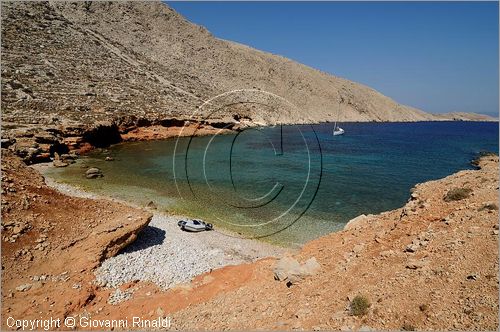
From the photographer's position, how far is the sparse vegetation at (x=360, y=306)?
28.7 ft

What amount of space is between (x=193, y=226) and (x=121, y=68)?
60403mm

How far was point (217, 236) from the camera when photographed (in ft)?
71.1

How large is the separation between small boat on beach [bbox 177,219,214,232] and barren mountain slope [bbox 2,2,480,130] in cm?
3566

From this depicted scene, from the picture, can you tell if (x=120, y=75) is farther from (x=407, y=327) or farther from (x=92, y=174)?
(x=407, y=327)

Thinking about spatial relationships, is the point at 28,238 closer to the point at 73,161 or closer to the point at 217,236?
the point at 217,236

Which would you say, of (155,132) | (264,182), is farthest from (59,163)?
(155,132)

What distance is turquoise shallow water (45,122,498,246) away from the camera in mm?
25531

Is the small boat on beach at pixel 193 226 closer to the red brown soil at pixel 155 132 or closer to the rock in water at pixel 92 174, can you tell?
the rock in water at pixel 92 174

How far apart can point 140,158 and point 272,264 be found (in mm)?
35931

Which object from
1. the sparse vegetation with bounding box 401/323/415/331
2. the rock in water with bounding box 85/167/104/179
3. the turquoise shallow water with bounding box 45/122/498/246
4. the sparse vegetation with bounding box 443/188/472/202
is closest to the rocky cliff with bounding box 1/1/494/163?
the turquoise shallow water with bounding box 45/122/498/246

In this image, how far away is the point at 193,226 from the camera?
71.9ft

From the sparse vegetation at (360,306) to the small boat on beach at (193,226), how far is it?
14.3m

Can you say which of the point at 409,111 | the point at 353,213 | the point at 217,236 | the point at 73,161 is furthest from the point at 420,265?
the point at 409,111

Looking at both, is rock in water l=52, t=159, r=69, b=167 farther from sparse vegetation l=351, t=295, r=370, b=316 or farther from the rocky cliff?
sparse vegetation l=351, t=295, r=370, b=316
